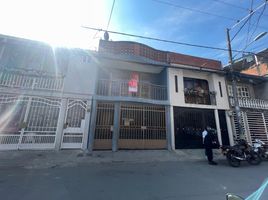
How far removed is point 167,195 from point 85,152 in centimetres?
543

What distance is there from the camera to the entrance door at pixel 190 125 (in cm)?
998

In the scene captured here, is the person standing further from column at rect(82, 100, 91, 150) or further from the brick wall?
the brick wall

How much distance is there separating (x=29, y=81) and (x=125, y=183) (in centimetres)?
794

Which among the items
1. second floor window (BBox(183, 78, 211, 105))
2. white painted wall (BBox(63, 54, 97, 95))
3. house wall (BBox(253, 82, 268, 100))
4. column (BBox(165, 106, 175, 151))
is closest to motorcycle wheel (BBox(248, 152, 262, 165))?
column (BBox(165, 106, 175, 151))

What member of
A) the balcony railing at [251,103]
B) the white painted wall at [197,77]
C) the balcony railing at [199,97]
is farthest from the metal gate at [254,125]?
the balcony railing at [199,97]

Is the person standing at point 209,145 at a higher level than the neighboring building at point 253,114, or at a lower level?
lower

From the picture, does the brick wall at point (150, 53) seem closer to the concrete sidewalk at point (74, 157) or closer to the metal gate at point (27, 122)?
the metal gate at point (27, 122)

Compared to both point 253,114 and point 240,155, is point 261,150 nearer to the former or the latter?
point 240,155

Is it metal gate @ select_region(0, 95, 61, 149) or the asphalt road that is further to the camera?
metal gate @ select_region(0, 95, 61, 149)

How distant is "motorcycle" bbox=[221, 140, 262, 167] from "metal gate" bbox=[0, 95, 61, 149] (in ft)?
29.0

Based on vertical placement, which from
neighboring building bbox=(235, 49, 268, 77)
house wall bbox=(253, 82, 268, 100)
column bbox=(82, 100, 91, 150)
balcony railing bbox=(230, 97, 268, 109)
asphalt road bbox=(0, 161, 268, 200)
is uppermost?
neighboring building bbox=(235, 49, 268, 77)

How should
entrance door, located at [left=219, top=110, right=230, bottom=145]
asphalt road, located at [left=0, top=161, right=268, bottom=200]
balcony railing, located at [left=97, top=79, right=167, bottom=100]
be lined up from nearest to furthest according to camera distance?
1. asphalt road, located at [left=0, top=161, right=268, bottom=200]
2. balcony railing, located at [left=97, top=79, right=167, bottom=100]
3. entrance door, located at [left=219, top=110, right=230, bottom=145]

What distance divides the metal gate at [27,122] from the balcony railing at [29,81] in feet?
2.13

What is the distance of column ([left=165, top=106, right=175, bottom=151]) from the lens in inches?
377
